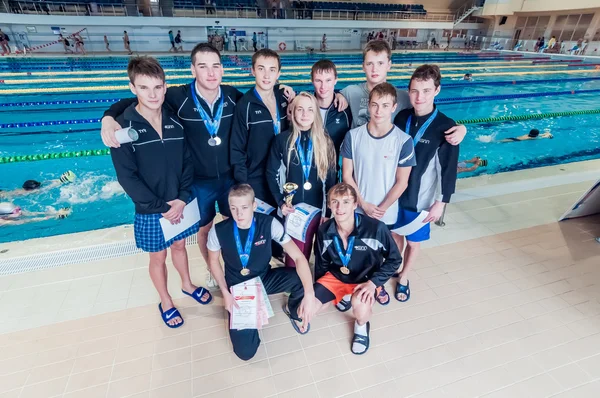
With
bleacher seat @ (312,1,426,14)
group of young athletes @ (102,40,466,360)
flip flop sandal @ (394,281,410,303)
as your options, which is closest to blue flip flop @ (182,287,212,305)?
group of young athletes @ (102,40,466,360)

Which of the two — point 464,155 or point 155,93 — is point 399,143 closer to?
point 155,93

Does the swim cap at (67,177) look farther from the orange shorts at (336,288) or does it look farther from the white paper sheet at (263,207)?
the orange shorts at (336,288)

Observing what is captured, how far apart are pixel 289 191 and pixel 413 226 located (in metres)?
0.82

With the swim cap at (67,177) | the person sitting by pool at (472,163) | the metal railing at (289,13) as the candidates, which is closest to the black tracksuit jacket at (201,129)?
the swim cap at (67,177)

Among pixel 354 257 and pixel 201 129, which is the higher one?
pixel 201 129

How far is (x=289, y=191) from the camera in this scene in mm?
1891

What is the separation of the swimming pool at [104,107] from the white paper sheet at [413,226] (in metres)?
3.32

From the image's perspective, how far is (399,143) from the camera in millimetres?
1808

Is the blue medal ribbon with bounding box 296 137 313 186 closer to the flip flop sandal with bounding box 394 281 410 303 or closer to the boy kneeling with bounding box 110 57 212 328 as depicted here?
the boy kneeling with bounding box 110 57 212 328

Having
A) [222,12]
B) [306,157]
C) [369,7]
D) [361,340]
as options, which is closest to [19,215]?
[306,157]

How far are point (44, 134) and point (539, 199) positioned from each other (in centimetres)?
763

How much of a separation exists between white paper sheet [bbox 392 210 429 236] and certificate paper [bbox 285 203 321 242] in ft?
1.96

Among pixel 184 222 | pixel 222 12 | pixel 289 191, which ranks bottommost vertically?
pixel 184 222

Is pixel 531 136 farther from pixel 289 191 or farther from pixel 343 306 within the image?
pixel 289 191
